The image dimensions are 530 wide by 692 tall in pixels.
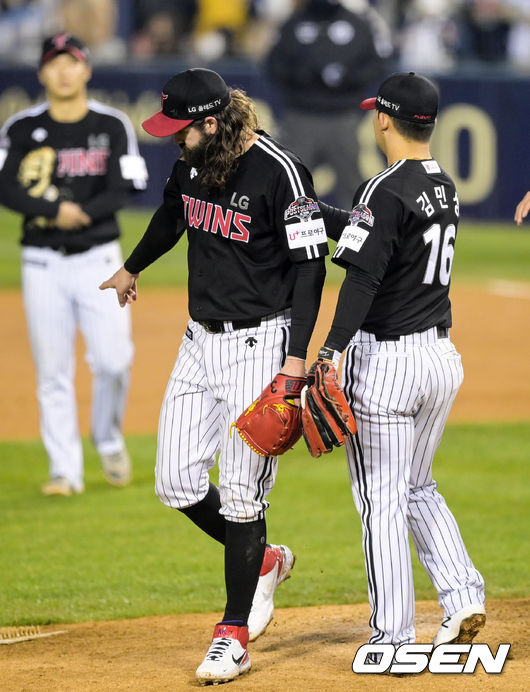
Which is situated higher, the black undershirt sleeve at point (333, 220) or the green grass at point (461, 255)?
the black undershirt sleeve at point (333, 220)

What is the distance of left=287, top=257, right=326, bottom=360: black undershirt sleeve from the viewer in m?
4.54

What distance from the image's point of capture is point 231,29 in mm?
20969

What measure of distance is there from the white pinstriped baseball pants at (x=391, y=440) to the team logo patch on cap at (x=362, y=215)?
425 mm

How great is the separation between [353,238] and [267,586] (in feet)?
4.58

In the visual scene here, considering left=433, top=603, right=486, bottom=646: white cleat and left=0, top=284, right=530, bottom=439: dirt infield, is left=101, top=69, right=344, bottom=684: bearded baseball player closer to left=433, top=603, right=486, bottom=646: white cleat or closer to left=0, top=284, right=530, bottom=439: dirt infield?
left=433, top=603, right=486, bottom=646: white cleat

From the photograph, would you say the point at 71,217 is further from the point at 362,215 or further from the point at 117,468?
the point at 362,215

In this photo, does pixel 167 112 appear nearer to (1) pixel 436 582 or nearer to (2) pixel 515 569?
(1) pixel 436 582

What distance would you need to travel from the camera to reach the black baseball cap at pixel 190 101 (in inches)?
179

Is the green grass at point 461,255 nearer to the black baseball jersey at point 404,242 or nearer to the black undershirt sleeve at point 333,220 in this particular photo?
the black undershirt sleeve at point 333,220

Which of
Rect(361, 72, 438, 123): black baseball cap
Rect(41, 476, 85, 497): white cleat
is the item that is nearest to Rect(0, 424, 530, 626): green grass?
Rect(41, 476, 85, 497): white cleat

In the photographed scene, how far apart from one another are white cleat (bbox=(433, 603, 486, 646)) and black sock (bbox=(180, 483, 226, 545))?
2.88 ft

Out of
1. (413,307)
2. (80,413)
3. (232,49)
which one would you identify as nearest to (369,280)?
→ (413,307)

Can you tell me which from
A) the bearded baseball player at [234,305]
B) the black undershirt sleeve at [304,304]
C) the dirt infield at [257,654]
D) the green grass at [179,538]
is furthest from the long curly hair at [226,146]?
the green grass at [179,538]

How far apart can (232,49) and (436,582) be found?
16.6 meters
